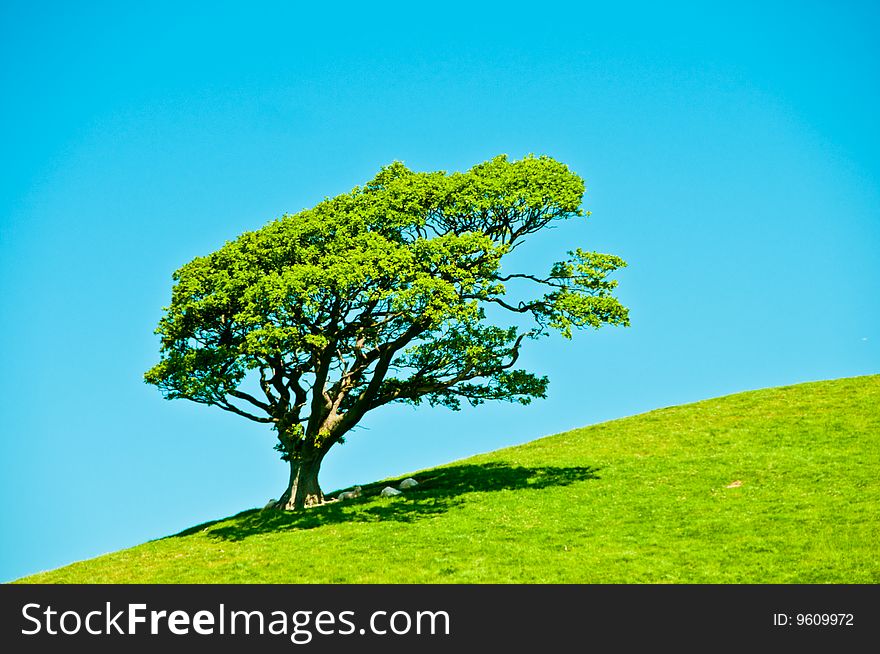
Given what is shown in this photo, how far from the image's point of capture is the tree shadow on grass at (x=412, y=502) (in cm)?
3828

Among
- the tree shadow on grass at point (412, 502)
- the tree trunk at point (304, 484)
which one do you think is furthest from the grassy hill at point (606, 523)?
the tree trunk at point (304, 484)

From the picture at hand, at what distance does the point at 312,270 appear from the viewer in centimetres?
3734

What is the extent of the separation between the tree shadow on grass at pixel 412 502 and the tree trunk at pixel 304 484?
1396 millimetres

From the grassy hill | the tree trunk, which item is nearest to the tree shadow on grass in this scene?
the grassy hill

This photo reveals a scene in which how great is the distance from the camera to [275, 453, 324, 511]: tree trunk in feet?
141

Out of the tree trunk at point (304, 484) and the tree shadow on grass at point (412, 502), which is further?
the tree trunk at point (304, 484)

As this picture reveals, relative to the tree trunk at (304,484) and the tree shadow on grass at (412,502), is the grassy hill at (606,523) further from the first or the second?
the tree trunk at (304,484)

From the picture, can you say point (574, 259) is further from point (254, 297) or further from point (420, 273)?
point (254, 297)

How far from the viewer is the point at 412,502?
4062cm

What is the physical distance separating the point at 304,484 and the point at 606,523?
17267mm

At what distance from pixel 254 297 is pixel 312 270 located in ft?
10.9

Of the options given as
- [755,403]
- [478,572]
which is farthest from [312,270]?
[755,403]

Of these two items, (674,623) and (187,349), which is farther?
(187,349)

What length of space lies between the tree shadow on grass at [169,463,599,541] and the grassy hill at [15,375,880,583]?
0.41 ft
